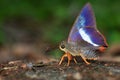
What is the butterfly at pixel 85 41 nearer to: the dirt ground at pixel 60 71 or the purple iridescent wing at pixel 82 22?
the purple iridescent wing at pixel 82 22

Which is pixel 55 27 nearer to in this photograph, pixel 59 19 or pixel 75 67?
pixel 59 19

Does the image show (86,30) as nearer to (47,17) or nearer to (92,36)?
(92,36)

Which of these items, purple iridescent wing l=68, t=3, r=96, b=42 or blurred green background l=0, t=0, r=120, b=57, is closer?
purple iridescent wing l=68, t=3, r=96, b=42

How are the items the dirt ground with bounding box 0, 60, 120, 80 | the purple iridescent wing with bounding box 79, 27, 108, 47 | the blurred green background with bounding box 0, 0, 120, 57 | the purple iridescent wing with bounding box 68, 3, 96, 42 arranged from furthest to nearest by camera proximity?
the blurred green background with bounding box 0, 0, 120, 57, the purple iridescent wing with bounding box 68, 3, 96, 42, the purple iridescent wing with bounding box 79, 27, 108, 47, the dirt ground with bounding box 0, 60, 120, 80

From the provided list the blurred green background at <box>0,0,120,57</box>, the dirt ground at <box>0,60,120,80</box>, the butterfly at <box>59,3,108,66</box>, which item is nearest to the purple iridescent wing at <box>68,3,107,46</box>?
the butterfly at <box>59,3,108,66</box>

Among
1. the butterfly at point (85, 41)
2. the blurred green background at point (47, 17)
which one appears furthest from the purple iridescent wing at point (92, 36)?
the blurred green background at point (47, 17)

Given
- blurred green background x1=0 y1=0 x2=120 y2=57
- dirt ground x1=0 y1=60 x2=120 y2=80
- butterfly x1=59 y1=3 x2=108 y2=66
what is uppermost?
blurred green background x1=0 y1=0 x2=120 y2=57

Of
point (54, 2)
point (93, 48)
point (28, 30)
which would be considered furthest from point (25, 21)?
point (93, 48)

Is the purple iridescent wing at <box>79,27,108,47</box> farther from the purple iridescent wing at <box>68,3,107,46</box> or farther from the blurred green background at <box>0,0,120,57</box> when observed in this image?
the blurred green background at <box>0,0,120,57</box>

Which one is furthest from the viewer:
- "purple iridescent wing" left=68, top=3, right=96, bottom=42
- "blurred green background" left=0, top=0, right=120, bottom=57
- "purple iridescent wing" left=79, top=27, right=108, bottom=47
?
"blurred green background" left=0, top=0, right=120, bottom=57
